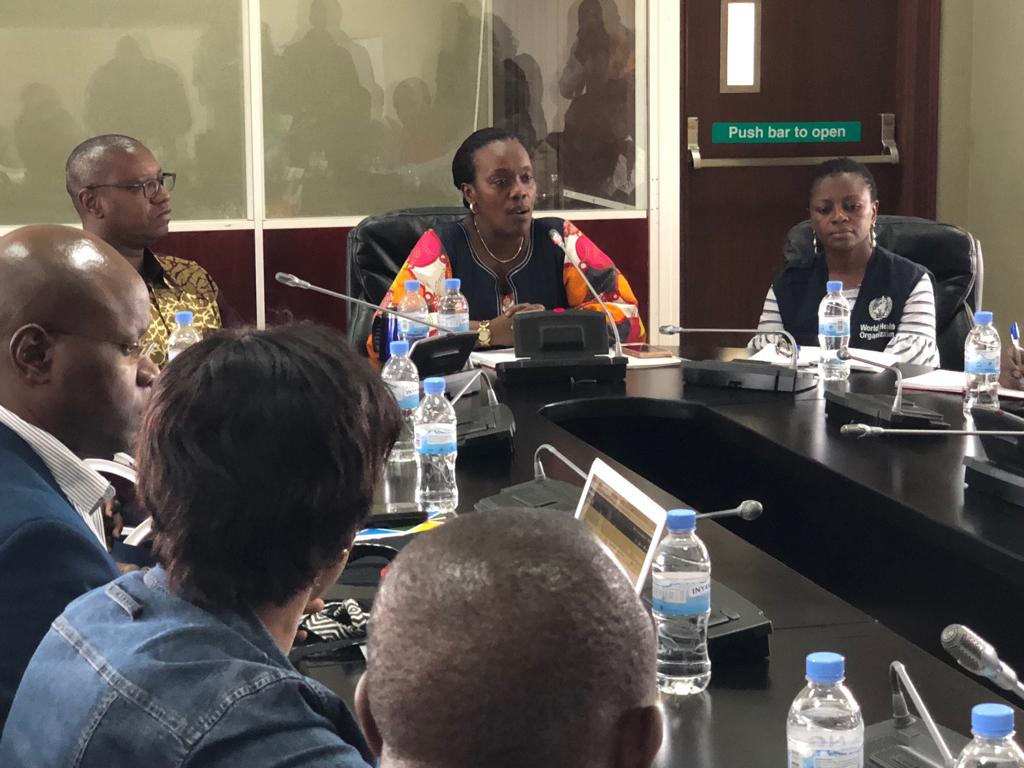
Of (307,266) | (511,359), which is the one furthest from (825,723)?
(307,266)

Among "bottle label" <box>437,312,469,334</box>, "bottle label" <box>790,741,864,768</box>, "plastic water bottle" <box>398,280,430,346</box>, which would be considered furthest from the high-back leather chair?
"bottle label" <box>790,741,864,768</box>

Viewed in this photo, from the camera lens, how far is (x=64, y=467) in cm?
148

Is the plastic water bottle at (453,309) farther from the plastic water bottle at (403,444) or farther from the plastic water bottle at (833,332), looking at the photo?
the plastic water bottle at (833,332)

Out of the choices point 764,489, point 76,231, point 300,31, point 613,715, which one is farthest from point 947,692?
point 300,31

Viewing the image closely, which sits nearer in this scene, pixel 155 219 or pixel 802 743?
pixel 802 743

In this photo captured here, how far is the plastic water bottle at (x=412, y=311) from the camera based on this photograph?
334cm

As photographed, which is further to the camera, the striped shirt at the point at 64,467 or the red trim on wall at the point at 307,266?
the red trim on wall at the point at 307,266

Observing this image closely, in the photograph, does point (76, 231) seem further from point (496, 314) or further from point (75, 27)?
point (75, 27)

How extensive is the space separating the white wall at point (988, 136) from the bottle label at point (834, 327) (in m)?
1.77

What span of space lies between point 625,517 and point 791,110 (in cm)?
373

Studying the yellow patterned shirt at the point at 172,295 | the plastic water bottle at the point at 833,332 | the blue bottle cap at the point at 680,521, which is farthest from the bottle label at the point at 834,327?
the blue bottle cap at the point at 680,521

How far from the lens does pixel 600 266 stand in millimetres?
3746

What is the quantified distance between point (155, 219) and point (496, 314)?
3.06ft

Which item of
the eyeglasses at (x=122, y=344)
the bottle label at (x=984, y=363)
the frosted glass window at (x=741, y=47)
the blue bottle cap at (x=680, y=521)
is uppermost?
the frosted glass window at (x=741, y=47)
